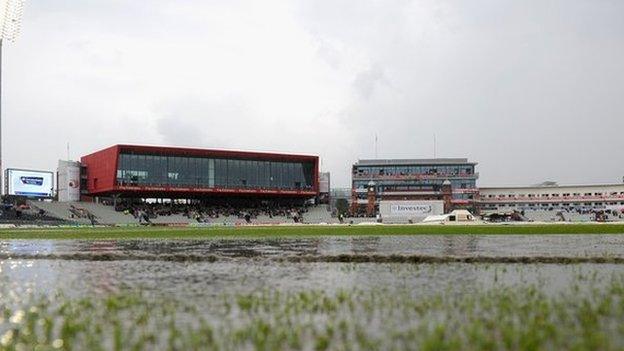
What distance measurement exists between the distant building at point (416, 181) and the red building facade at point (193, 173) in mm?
37371

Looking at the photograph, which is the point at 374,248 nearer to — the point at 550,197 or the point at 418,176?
the point at 418,176

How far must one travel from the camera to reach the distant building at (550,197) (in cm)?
17100

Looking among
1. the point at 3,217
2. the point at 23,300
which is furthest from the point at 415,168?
the point at 23,300

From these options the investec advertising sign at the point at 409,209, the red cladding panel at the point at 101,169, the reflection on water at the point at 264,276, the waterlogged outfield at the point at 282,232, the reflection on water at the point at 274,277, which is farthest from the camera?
the red cladding panel at the point at 101,169

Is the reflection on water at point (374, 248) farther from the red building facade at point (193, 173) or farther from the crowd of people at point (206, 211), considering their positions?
the red building facade at point (193, 173)

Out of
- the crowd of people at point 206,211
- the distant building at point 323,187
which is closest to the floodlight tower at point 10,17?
the crowd of people at point 206,211

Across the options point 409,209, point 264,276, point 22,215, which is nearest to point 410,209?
point 409,209

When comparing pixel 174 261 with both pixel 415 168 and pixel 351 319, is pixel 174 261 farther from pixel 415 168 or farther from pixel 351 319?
pixel 415 168

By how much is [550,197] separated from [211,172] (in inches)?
3777

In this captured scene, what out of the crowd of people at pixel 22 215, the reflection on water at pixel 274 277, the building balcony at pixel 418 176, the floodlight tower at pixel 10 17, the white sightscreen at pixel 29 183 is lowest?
the reflection on water at pixel 274 277

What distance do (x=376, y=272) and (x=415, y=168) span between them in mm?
155786

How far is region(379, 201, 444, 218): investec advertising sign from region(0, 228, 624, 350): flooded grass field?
88776mm

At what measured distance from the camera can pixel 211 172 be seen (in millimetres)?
130000

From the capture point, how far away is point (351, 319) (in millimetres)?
12023
